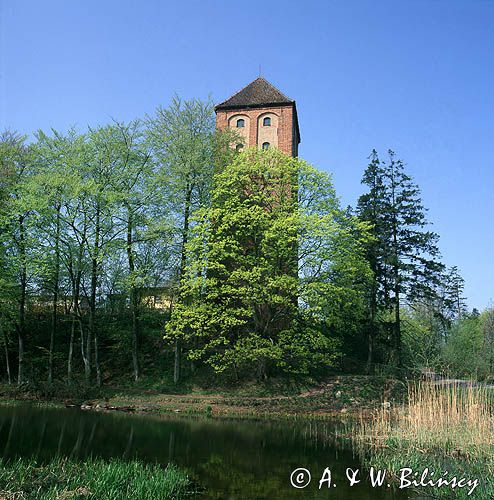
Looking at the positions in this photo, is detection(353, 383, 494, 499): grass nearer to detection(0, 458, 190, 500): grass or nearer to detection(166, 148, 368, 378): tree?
detection(0, 458, 190, 500): grass

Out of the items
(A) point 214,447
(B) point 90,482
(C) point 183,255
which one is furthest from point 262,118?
(B) point 90,482

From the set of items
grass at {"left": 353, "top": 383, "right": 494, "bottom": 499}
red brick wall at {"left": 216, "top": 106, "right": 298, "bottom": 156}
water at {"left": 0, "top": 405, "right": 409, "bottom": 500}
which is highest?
red brick wall at {"left": 216, "top": 106, "right": 298, "bottom": 156}

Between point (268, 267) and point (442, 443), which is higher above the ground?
point (268, 267)

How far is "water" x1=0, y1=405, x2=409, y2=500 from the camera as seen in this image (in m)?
8.73

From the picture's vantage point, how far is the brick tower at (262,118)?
111 feet

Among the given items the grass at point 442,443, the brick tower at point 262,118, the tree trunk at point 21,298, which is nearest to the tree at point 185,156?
the brick tower at point 262,118

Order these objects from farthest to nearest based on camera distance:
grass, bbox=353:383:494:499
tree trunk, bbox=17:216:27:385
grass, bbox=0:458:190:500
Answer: tree trunk, bbox=17:216:27:385 < grass, bbox=353:383:494:499 < grass, bbox=0:458:190:500

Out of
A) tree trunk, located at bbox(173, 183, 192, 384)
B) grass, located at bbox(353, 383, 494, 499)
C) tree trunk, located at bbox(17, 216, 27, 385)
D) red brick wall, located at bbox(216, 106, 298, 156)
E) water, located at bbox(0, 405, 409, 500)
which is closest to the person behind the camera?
water, located at bbox(0, 405, 409, 500)

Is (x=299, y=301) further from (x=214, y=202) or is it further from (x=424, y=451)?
(x=424, y=451)

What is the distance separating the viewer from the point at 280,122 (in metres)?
34.2

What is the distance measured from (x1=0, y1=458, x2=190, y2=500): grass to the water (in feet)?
2.77

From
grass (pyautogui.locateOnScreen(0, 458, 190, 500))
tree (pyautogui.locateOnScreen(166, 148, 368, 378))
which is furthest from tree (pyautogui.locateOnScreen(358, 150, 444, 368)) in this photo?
grass (pyautogui.locateOnScreen(0, 458, 190, 500))

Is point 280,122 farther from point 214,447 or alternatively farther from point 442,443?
point 442,443

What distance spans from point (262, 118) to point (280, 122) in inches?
56.4
